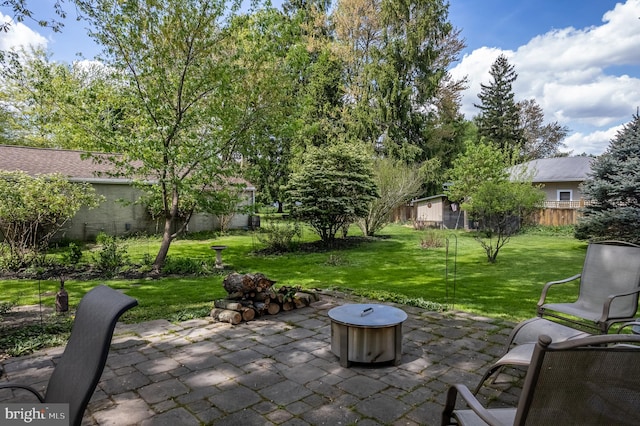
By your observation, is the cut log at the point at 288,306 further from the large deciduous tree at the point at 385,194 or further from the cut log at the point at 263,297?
the large deciduous tree at the point at 385,194

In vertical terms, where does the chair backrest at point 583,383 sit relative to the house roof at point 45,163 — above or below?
below

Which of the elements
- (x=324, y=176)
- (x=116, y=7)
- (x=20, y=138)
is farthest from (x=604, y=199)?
(x=20, y=138)

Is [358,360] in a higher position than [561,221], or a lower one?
lower

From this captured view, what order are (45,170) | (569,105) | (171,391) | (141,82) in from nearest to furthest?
(171,391) < (141,82) < (45,170) < (569,105)

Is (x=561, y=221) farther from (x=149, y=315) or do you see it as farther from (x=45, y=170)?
(x=45, y=170)

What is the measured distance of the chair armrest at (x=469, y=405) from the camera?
5.41 ft

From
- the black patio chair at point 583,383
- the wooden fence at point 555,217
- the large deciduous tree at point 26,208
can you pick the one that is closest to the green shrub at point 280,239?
the large deciduous tree at point 26,208

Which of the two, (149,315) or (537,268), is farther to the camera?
(537,268)

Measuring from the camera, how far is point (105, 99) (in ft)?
26.1

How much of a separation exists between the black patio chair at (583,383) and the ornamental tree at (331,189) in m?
9.98

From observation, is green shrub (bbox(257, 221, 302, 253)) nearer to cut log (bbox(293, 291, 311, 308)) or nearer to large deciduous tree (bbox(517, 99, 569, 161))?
cut log (bbox(293, 291, 311, 308))

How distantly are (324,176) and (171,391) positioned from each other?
30.2 ft

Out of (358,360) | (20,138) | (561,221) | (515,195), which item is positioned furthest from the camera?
(20,138)

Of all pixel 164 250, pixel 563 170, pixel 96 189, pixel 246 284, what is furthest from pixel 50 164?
pixel 563 170
